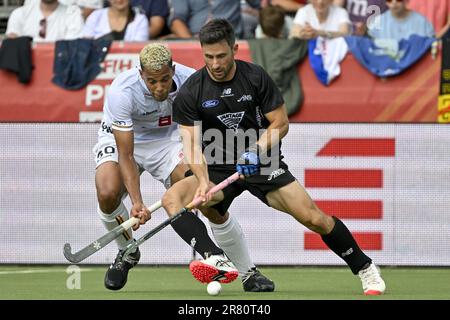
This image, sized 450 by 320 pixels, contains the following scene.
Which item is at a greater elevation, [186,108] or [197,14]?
[186,108]

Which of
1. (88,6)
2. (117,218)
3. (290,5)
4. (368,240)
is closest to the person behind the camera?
(117,218)

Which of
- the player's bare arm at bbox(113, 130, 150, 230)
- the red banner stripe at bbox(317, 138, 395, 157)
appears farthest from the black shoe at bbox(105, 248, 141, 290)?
the red banner stripe at bbox(317, 138, 395, 157)

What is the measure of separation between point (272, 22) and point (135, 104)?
3.99 metres

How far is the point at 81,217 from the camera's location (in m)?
10.1

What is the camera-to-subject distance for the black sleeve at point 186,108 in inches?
288

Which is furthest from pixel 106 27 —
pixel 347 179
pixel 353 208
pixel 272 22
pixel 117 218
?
pixel 117 218

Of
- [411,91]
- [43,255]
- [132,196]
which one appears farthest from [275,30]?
[132,196]

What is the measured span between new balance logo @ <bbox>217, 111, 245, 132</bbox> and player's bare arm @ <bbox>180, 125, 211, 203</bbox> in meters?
0.17

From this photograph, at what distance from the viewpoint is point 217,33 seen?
7.12m

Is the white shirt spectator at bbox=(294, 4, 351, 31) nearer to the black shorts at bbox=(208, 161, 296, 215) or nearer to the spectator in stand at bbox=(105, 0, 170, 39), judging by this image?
the spectator in stand at bbox=(105, 0, 170, 39)

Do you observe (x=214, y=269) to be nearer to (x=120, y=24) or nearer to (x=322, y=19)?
(x=322, y=19)

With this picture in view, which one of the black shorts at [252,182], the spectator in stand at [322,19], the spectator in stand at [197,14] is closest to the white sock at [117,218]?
the black shorts at [252,182]

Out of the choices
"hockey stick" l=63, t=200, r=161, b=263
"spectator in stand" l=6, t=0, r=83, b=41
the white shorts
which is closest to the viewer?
"hockey stick" l=63, t=200, r=161, b=263

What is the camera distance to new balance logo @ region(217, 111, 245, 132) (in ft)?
24.1
